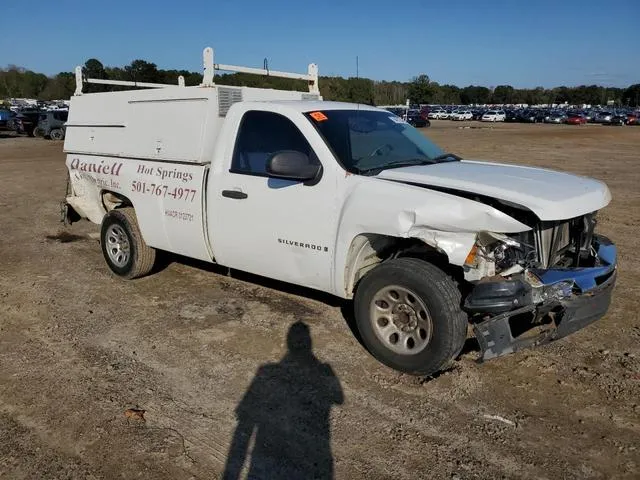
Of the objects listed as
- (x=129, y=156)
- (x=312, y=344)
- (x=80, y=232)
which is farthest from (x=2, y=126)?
(x=312, y=344)

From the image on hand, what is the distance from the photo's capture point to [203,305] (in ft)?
18.7

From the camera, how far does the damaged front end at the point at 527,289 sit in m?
3.71

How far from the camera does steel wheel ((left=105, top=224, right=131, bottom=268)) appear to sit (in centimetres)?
641

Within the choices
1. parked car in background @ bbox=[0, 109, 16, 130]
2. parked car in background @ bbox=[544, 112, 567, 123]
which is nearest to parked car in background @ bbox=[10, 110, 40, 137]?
parked car in background @ bbox=[0, 109, 16, 130]

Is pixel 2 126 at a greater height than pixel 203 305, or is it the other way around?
pixel 2 126

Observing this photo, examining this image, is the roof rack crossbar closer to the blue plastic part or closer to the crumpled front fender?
the crumpled front fender

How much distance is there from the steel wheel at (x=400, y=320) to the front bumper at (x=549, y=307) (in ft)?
1.29

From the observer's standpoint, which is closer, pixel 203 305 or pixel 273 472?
pixel 273 472

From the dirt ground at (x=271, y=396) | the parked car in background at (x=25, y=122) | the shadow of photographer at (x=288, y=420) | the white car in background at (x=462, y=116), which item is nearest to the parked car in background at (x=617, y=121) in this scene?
the white car in background at (x=462, y=116)

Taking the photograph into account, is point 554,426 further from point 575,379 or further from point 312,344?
point 312,344

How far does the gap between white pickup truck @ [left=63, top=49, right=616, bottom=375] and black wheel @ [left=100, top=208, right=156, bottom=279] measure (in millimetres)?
34

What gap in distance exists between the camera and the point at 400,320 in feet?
13.8

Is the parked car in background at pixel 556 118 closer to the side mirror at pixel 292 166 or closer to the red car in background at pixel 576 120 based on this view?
the red car in background at pixel 576 120

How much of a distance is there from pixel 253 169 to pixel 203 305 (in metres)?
1.61
